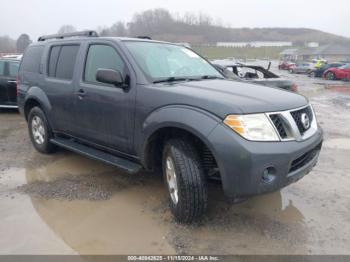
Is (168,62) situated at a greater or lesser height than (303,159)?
greater

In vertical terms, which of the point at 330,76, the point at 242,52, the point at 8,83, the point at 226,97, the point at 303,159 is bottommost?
the point at 242,52

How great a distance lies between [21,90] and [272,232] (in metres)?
4.65

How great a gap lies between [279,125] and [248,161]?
0.52 meters

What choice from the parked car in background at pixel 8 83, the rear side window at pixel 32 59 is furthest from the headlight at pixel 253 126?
the parked car in background at pixel 8 83

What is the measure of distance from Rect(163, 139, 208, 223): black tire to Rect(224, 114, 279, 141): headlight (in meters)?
0.53

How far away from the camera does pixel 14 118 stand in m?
9.30

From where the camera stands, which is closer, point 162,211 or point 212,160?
point 212,160

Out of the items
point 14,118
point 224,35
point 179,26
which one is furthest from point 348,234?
point 224,35

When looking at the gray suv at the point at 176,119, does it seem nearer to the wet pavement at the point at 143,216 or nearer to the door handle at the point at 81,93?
the door handle at the point at 81,93

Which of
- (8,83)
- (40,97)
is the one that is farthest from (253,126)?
(8,83)

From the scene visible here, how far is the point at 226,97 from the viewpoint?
3289 millimetres

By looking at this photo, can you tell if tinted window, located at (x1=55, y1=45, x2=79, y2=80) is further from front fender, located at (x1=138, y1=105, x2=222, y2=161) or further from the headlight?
the headlight

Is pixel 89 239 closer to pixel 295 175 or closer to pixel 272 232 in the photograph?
pixel 272 232

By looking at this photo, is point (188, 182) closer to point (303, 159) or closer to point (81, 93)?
point (303, 159)
